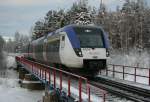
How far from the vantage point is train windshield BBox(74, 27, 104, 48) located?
65.4 feet

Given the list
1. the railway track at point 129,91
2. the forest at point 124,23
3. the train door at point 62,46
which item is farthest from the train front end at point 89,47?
the forest at point 124,23

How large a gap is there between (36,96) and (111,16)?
5662 cm

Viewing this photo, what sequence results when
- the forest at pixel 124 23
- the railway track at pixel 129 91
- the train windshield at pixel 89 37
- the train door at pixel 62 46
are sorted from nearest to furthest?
the railway track at pixel 129 91
the train windshield at pixel 89 37
the train door at pixel 62 46
the forest at pixel 124 23

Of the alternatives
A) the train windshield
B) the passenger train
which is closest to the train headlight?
the passenger train

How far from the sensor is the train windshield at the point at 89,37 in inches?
785

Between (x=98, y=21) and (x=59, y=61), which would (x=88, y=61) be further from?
(x=98, y=21)

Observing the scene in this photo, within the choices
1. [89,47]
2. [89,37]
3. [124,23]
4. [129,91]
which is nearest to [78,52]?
[89,47]

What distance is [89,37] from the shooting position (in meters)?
20.2

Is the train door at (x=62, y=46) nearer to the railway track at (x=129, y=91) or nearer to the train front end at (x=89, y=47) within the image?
the train front end at (x=89, y=47)

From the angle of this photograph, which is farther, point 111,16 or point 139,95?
point 111,16

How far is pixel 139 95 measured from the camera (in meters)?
14.7

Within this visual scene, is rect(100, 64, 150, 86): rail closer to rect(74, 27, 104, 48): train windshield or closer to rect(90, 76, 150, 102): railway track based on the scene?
rect(90, 76, 150, 102): railway track

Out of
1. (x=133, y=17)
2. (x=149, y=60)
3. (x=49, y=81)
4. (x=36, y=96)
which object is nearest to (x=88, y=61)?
(x=49, y=81)

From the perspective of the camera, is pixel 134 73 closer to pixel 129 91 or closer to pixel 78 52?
pixel 78 52
